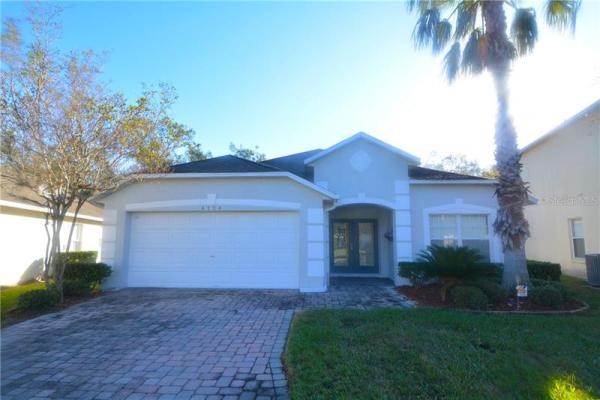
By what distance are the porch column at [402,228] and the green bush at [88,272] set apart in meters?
9.75

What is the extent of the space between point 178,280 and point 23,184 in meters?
4.89

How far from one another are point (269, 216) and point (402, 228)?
4.84 meters

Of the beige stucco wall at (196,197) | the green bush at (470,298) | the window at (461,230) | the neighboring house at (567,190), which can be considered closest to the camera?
the green bush at (470,298)

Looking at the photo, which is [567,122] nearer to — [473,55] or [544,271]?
[473,55]

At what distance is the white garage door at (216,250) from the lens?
9.88 m

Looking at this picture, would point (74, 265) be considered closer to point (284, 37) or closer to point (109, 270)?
point (109, 270)

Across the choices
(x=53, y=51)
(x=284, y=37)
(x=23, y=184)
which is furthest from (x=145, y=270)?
(x=284, y=37)

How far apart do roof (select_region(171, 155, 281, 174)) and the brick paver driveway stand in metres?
4.37

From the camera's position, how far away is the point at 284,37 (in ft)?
32.0

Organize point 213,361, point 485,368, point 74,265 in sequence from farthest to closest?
point 74,265 → point 213,361 → point 485,368

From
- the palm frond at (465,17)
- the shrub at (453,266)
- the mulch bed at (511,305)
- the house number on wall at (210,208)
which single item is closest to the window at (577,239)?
the mulch bed at (511,305)

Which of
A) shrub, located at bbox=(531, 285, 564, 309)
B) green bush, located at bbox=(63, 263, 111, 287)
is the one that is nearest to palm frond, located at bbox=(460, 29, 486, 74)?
shrub, located at bbox=(531, 285, 564, 309)

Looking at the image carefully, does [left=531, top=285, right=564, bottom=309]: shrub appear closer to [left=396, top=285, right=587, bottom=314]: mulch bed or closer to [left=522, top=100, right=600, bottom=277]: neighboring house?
[left=396, top=285, right=587, bottom=314]: mulch bed

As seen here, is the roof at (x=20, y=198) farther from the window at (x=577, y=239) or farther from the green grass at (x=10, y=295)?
the window at (x=577, y=239)
